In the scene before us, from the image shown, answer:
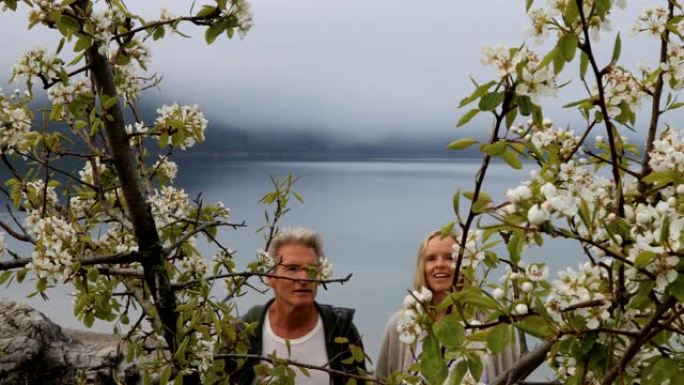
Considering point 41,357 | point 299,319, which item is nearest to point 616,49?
point 299,319

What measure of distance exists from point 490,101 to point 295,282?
242 cm

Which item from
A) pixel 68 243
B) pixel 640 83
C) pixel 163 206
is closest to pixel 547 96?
pixel 640 83

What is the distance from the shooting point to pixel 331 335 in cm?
373

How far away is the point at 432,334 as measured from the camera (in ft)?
4.63

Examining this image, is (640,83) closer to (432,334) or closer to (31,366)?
(432,334)

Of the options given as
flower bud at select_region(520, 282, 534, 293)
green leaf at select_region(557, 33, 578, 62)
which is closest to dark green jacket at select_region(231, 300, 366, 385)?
flower bud at select_region(520, 282, 534, 293)

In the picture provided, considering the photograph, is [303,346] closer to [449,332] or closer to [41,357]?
[449,332]

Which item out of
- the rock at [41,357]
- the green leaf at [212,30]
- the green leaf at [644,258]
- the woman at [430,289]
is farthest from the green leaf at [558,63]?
the rock at [41,357]

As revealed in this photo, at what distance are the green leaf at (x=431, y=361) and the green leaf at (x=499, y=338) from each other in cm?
11

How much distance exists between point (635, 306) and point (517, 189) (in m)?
0.34

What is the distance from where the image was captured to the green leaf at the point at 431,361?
1.36 metres

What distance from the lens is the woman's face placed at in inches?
146

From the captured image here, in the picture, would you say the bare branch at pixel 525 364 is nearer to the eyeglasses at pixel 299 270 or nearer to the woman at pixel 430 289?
the eyeglasses at pixel 299 270

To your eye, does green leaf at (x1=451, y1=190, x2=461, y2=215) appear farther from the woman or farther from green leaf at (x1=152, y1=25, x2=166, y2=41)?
the woman
